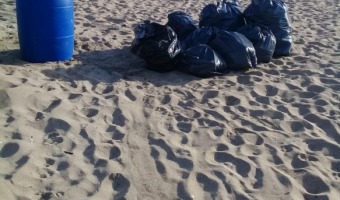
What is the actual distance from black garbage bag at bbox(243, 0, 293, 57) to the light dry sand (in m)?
0.21

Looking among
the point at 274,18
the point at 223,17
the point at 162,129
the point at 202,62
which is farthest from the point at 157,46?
Result: the point at 274,18

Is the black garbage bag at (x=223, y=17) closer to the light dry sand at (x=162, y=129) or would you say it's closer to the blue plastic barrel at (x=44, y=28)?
the light dry sand at (x=162, y=129)

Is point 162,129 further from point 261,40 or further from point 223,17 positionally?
point 223,17

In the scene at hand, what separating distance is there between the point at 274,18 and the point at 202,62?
1.25 metres

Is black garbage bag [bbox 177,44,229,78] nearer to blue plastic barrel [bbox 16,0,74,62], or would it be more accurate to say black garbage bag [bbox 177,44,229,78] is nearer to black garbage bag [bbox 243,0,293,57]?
black garbage bag [bbox 243,0,293,57]

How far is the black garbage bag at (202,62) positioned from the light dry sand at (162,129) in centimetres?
11

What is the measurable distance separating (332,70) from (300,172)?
2298 millimetres

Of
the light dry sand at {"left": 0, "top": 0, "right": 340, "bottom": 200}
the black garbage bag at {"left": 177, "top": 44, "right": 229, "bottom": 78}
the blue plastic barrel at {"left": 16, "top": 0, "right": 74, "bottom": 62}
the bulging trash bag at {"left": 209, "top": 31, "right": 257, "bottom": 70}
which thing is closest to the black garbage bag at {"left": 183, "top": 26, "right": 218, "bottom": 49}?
the bulging trash bag at {"left": 209, "top": 31, "right": 257, "bottom": 70}

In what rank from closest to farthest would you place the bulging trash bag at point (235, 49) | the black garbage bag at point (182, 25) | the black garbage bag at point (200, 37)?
the bulging trash bag at point (235, 49), the black garbage bag at point (200, 37), the black garbage bag at point (182, 25)

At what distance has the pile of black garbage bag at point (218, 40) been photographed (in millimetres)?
4473

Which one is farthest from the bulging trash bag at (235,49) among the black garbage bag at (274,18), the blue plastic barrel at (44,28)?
the blue plastic barrel at (44,28)

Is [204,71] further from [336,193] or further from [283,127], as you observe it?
[336,193]

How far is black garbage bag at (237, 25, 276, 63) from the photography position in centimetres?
480

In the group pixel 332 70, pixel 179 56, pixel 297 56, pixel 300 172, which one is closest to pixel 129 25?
pixel 179 56
